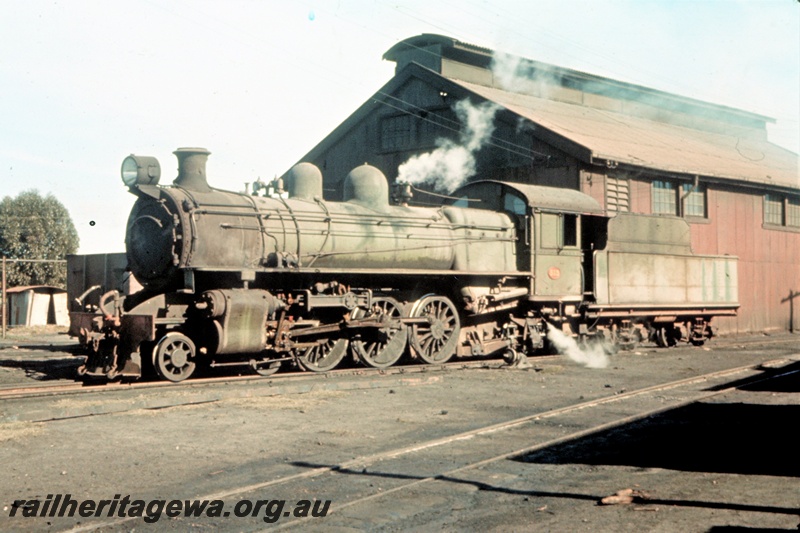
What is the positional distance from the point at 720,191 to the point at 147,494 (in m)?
25.4

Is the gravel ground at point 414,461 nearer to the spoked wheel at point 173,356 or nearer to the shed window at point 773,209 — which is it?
the spoked wheel at point 173,356

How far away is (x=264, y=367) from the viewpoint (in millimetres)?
13742

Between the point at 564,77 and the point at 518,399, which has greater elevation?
the point at 564,77

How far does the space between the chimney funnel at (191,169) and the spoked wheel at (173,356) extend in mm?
2529

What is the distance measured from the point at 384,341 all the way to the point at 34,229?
145 ft

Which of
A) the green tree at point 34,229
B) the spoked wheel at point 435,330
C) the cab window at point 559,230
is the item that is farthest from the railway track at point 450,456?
the green tree at point 34,229

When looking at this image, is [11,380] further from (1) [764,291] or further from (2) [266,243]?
(1) [764,291]

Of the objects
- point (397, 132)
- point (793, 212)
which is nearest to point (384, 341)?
point (397, 132)

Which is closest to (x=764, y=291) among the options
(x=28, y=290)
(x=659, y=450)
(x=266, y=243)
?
(x=266, y=243)

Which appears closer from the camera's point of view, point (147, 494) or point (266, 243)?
point (147, 494)

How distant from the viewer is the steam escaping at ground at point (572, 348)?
56.0 ft

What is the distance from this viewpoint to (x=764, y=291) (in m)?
28.7

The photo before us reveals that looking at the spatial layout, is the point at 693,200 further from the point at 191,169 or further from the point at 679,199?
the point at 191,169

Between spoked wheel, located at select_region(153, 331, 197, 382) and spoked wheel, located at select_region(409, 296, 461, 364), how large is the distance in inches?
171
